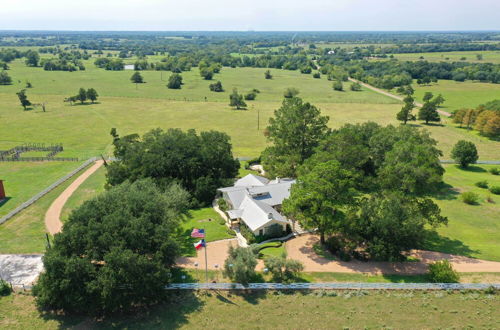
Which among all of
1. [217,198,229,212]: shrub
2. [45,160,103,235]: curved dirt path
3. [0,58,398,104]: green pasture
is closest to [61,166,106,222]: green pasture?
[45,160,103,235]: curved dirt path

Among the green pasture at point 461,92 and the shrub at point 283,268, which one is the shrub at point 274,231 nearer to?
the shrub at point 283,268

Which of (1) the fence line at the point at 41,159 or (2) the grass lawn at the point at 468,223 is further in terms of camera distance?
(1) the fence line at the point at 41,159

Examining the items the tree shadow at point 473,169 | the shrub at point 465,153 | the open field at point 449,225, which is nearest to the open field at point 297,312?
the open field at point 449,225

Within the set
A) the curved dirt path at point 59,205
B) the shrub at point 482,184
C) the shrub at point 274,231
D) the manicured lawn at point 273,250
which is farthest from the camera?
the shrub at point 482,184

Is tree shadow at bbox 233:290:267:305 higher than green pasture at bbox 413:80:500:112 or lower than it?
lower

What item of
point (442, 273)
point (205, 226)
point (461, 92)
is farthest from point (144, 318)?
point (461, 92)

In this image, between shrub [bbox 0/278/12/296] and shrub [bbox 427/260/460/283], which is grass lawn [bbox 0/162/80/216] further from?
shrub [bbox 427/260/460/283]

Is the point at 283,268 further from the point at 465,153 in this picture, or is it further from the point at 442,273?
the point at 465,153
